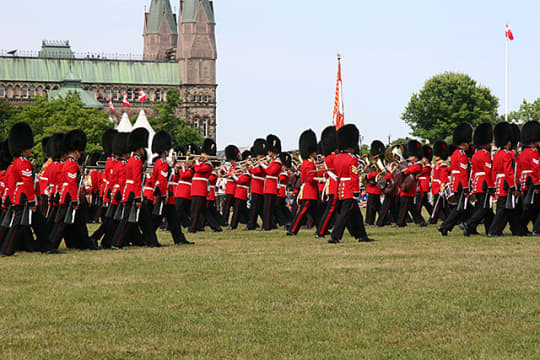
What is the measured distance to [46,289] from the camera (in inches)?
382

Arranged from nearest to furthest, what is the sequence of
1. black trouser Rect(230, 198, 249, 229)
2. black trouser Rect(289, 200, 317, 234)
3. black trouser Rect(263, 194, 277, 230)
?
A: black trouser Rect(289, 200, 317, 234) → black trouser Rect(263, 194, 277, 230) → black trouser Rect(230, 198, 249, 229)

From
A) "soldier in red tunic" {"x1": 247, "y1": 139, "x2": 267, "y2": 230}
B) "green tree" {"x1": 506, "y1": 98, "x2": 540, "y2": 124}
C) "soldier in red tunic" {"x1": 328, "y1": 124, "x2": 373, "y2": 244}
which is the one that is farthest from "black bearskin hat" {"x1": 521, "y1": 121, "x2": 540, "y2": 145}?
"green tree" {"x1": 506, "y1": 98, "x2": 540, "y2": 124}

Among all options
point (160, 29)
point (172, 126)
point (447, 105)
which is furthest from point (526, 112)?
point (160, 29)

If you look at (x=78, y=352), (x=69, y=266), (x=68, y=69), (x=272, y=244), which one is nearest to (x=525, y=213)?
(x=272, y=244)

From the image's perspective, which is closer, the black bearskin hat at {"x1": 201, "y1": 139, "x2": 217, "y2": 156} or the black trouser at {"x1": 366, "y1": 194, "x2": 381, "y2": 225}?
the black bearskin hat at {"x1": 201, "y1": 139, "x2": 217, "y2": 156}

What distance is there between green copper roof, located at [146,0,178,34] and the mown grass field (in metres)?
126

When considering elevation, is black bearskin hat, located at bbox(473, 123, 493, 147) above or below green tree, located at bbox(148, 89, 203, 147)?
below

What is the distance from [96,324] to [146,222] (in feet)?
23.6

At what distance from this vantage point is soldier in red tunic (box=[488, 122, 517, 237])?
604 inches

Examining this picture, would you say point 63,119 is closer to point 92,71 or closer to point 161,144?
point 92,71

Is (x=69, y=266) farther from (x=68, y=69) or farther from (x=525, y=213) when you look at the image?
(x=68, y=69)

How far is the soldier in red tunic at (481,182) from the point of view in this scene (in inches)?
610

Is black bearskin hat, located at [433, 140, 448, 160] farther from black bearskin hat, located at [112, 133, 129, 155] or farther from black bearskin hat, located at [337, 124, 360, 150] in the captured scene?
black bearskin hat, located at [112, 133, 129, 155]

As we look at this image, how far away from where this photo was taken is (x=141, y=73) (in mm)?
125938
